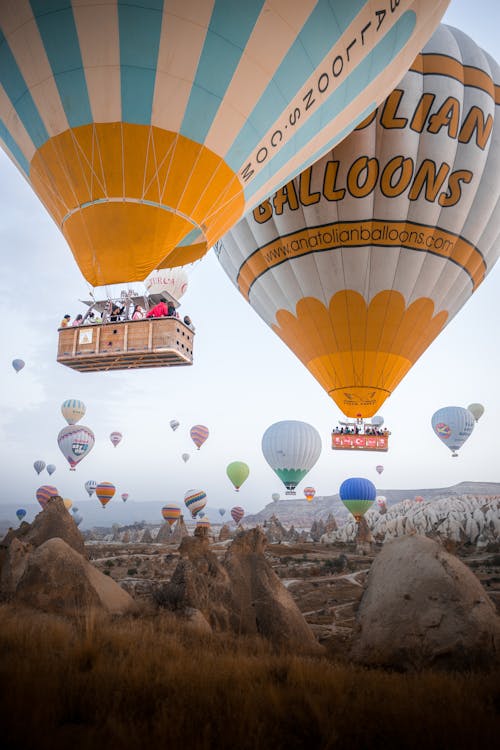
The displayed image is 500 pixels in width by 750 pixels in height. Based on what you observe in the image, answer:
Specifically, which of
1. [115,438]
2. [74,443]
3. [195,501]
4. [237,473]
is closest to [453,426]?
[237,473]

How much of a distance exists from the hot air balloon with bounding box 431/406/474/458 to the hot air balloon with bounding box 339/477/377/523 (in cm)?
880

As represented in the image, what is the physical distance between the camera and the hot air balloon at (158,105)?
680 cm

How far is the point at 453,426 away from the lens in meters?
50.1

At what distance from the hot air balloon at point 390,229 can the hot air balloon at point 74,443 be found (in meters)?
34.8

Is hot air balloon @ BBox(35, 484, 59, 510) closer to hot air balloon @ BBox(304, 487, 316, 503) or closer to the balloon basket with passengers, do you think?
hot air balloon @ BBox(304, 487, 316, 503)

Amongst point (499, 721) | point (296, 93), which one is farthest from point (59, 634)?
point (296, 93)

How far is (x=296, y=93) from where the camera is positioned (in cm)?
805

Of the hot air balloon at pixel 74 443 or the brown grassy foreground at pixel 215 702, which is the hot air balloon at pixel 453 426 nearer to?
the hot air balloon at pixel 74 443

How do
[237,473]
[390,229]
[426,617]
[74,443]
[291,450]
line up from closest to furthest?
[426,617] → [390,229] → [291,450] → [74,443] → [237,473]

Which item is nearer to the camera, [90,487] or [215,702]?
[215,702]

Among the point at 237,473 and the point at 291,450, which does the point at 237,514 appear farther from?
the point at 291,450

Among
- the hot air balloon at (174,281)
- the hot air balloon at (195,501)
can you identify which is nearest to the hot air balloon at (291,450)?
the hot air balloon at (195,501)

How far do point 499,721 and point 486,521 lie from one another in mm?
39768

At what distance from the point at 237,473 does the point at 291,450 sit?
18.1m
